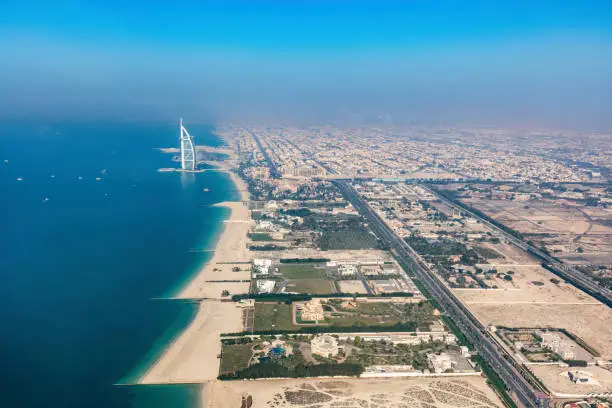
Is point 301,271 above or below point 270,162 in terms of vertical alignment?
below

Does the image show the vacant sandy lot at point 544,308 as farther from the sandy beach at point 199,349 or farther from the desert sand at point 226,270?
the sandy beach at point 199,349

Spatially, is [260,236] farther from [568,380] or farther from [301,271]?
[568,380]

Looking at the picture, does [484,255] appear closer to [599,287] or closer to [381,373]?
[599,287]

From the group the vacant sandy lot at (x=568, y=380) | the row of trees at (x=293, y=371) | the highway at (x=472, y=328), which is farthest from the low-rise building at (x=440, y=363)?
the vacant sandy lot at (x=568, y=380)

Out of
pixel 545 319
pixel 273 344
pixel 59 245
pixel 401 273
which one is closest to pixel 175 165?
pixel 59 245

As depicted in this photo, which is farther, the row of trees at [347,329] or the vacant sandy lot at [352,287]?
the vacant sandy lot at [352,287]

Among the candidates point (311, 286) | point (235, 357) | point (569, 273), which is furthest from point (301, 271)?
point (569, 273)
